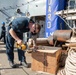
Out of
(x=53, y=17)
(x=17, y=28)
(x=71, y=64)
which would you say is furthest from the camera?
(x=53, y=17)

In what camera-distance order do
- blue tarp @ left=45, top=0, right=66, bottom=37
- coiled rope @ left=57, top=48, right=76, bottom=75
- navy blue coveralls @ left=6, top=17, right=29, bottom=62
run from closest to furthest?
coiled rope @ left=57, top=48, right=76, bottom=75 → navy blue coveralls @ left=6, top=17, right=29, bottom=62 → blue tarp @ left=45, top=0, right=66, bottom=37

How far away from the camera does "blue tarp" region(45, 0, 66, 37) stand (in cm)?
1013

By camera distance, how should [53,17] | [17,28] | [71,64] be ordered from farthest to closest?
[53,17] → [17,28] → [71,64]

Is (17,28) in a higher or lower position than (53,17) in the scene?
lower

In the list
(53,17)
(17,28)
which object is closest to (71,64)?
(17,28)

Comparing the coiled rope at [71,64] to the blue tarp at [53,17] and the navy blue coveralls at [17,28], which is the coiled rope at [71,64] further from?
the blue tarp at [53,17]

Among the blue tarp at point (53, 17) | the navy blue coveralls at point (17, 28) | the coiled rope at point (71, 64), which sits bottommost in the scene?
the coiled rope at point (71, 64)

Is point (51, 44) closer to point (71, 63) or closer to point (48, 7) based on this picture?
point (71, 63)

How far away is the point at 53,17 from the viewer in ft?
33.8

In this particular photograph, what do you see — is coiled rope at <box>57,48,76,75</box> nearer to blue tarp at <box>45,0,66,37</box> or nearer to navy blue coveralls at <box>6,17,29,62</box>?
navy blue coveralls at <box>6,17,29,62</box>

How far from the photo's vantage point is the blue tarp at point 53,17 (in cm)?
1013

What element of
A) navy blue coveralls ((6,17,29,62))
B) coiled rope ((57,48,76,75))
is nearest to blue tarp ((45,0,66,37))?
navy blue coveralls ((6,17,29,62))

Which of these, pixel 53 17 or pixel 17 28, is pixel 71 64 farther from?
pixel 53 17

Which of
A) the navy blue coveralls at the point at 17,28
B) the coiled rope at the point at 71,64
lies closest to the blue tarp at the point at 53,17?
the navy blue coveralls at the point at 17,28
